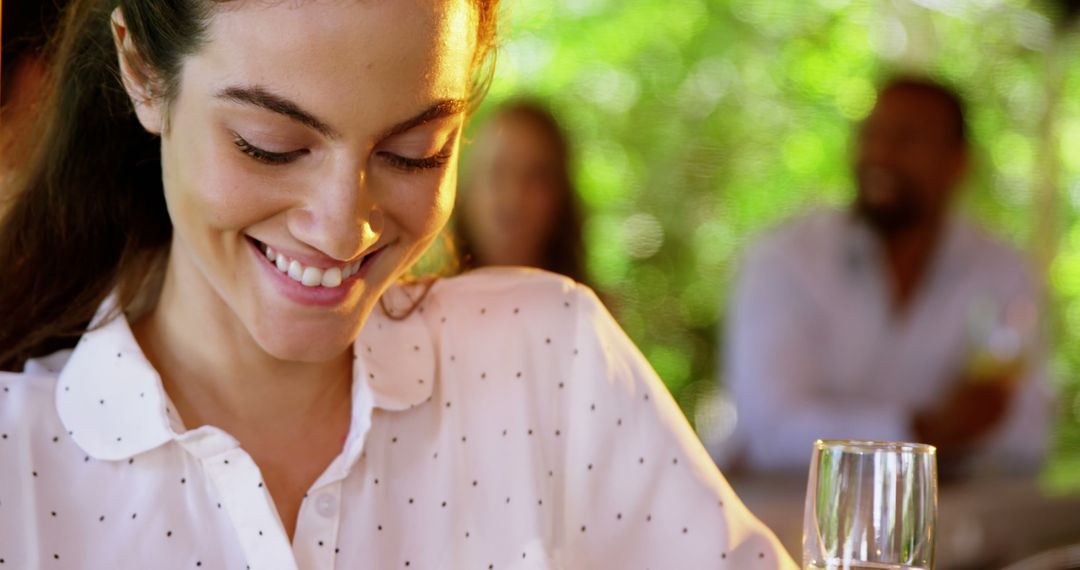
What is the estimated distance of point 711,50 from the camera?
5.68 metres

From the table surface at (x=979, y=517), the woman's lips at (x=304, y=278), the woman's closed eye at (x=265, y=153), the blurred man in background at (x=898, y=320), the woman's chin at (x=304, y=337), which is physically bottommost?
the table surface at (x=979, y=517)

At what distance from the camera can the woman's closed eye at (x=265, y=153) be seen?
4.10ft

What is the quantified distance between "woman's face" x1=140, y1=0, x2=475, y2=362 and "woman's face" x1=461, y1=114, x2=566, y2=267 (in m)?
2.64

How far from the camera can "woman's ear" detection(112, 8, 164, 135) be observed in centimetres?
136

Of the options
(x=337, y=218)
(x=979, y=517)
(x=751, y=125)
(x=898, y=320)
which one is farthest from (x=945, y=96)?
(x=337, y=218)

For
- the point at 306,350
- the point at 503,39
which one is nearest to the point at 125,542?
the point at 306,350

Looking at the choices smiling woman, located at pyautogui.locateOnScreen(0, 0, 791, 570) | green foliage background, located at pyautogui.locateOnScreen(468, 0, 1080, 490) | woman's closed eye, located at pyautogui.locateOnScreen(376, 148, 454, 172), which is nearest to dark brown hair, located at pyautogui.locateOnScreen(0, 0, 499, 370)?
smiling woman, located at pyautogui.locateOnScreen(0, 0, 791, 570)

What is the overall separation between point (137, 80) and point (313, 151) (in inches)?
9.4

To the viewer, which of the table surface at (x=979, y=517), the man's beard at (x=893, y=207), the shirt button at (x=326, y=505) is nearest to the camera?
the shirt button at (x=326, y=505)

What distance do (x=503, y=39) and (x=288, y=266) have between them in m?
0.47

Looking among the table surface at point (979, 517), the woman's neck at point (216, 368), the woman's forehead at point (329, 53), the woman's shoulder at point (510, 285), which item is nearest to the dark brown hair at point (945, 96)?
the table surface at point (979, 517)

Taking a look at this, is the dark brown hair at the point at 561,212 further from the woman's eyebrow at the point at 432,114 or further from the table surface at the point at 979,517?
the woman's eyebrow at the point at 432,114

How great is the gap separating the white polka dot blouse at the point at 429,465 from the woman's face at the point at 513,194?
2.30 metres

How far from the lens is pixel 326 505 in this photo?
1458 mm
